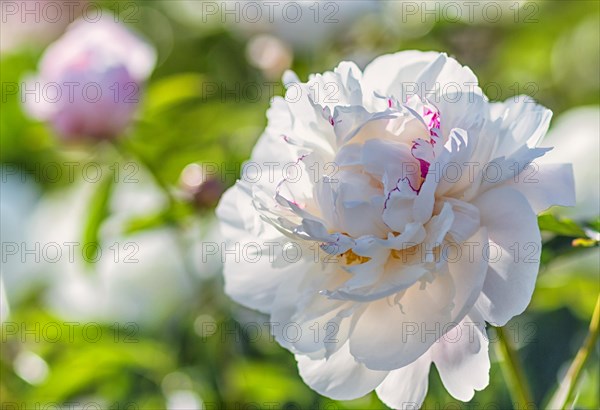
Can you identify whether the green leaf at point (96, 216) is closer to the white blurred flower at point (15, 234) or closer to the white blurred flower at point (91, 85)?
the white blurred flower at point (91, 85)

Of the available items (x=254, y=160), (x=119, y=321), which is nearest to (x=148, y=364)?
(x=119, y=321)

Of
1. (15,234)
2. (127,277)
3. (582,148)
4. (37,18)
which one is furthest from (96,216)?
(37,18)

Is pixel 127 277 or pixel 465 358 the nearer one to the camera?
pixel 465 358

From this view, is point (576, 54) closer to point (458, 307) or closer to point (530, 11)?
point (530, 11)

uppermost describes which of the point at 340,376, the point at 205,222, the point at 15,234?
the point at 340,376

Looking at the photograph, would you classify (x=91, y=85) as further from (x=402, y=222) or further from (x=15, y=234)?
(x=402, y=222)

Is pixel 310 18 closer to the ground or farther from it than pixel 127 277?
farther from it
